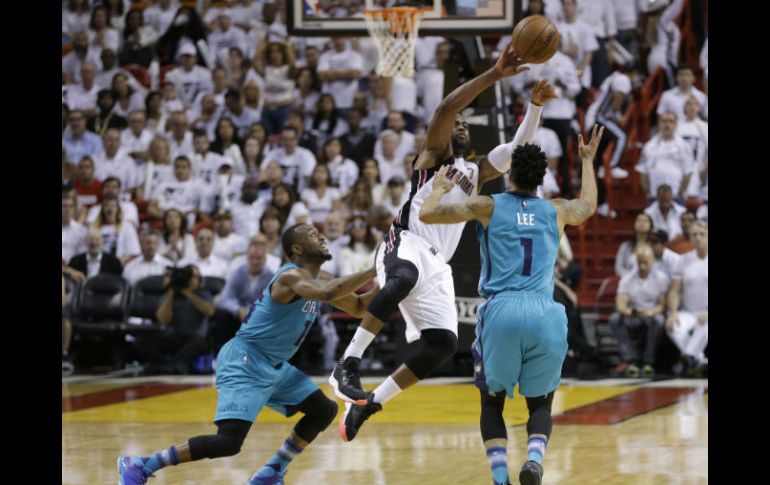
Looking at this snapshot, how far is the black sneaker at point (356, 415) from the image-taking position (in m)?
7.05

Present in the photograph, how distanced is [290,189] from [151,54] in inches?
180

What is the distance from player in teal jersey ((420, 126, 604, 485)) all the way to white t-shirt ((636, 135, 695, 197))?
8112mm

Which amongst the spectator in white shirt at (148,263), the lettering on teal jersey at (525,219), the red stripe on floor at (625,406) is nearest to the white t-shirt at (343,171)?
the spectator in white shirt at (148,263)

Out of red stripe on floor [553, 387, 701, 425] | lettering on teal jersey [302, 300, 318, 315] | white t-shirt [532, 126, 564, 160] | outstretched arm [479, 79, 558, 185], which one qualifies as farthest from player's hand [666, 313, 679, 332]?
lettering on teal jersey [302, 300, 318, 315]

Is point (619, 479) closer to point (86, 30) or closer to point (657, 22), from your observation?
point (657, 22)

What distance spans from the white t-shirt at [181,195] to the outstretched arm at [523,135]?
8.40m

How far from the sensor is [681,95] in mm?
15094

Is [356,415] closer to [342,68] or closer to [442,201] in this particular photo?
[442,201]

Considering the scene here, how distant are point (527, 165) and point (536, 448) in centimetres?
146

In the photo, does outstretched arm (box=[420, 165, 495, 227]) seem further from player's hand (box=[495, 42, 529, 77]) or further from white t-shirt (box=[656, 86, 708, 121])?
white t-shirt (box=[656, 86, 708, 121])

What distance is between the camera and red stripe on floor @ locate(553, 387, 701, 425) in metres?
10.4

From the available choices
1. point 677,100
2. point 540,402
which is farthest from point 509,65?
point 677,100

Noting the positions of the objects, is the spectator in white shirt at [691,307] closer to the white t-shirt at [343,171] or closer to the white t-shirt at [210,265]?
the white t-shirt at [343,171]
